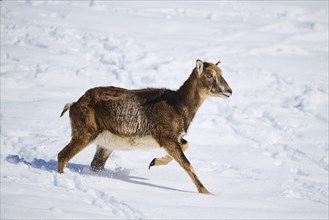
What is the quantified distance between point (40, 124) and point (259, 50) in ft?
30.8

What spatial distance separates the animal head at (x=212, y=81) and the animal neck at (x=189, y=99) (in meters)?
0.13

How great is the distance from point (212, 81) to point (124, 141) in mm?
1734

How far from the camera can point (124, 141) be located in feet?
28.7

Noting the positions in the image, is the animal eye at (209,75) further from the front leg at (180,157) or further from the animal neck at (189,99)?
the front leg at (180,157)

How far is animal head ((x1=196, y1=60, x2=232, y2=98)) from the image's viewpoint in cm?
892

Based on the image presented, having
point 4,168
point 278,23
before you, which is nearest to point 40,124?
point 4,168

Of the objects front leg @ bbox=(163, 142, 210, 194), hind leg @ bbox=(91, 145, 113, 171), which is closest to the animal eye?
front leg @ bbox=(163, 142, 210, 194)

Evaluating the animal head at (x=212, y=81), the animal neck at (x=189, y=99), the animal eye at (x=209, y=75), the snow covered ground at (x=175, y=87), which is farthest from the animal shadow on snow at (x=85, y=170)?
the animal eye at (x=209, y=75)

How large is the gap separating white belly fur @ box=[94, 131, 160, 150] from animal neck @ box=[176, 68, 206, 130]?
0.71 metres

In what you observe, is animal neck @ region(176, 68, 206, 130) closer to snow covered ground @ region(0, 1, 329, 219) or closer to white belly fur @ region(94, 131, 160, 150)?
white belly fur @ region(94, 131, 160, 150)

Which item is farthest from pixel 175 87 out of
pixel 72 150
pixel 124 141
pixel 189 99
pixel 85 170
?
pixel 72 150

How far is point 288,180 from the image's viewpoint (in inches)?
430

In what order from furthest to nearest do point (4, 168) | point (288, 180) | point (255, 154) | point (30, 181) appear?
point (255, 154), point (288, 180), point (4, 168), point (30, 181)

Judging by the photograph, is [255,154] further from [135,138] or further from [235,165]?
[135,138]
